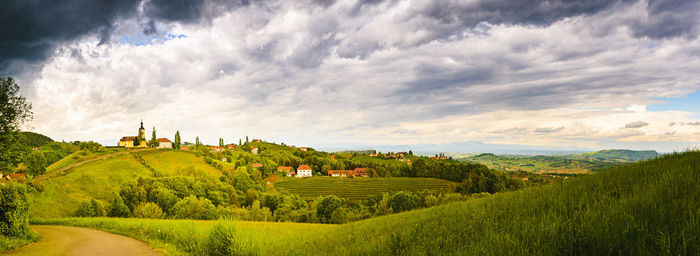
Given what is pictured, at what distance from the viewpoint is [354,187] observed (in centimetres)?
12219

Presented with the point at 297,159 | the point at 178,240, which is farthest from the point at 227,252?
the point at 297,159

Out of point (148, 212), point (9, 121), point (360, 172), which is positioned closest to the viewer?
point (9, 121)

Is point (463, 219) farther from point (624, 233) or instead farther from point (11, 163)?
point (11, 163)

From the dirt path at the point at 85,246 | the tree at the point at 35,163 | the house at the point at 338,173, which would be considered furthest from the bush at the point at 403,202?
the house at the point at 338,173

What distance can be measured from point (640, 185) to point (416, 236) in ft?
15.1

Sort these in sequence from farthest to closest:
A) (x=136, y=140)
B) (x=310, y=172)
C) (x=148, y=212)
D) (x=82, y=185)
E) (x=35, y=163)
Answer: (x=310, y=172) < (x=136, y=140) < (x=35, y=163) < (x=82, y=185) < (x=148, y=212)

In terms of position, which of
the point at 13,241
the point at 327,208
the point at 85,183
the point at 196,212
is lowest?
the point at 327,208

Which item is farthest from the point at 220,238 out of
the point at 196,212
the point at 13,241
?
the point at 196,212

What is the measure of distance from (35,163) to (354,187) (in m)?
102

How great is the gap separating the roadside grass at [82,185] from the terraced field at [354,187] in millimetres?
56168

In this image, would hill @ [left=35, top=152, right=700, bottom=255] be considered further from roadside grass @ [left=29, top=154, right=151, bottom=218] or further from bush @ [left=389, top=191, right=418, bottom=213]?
bush @ [left=389, top=191, right=418, bottom=213]

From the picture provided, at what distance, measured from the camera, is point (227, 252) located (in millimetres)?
10641

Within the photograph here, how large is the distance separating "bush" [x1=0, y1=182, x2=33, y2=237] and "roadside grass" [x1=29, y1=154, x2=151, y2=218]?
2702cm

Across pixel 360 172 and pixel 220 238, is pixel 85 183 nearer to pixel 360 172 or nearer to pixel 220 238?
pixel 220 238
